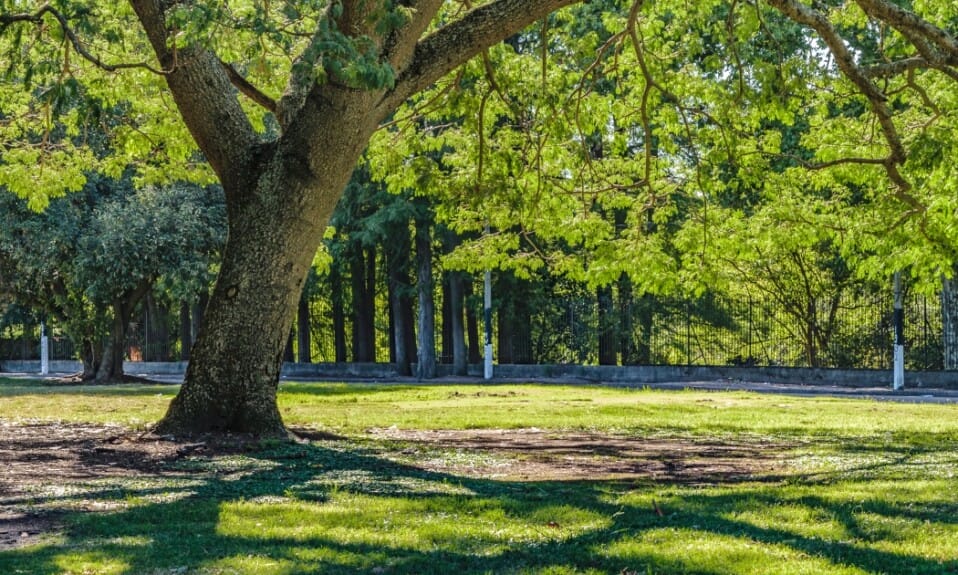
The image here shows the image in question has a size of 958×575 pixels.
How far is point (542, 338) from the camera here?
35.8 metres

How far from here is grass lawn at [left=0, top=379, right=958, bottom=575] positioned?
6.10 metres

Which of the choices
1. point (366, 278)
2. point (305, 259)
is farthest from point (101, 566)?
point (366, 278)

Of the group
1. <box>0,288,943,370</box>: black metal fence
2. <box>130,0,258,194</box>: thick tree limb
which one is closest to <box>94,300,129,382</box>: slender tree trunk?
<box>0,288,943,370</box>: black metal fence

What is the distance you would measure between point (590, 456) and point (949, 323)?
66.6 feet

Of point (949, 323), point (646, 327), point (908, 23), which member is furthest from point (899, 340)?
point (908, 23)

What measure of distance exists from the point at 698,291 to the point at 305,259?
7486 mm

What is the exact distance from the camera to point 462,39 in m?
12.1

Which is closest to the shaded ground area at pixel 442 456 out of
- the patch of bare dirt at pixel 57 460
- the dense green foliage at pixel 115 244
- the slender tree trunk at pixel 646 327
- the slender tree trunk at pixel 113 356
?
the patch of bare dirt at pixel 57 460

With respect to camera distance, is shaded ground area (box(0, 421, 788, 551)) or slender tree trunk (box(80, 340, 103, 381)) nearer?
shaded ground area (box(0, 421, 788, 551))

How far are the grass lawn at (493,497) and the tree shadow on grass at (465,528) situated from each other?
23 mm

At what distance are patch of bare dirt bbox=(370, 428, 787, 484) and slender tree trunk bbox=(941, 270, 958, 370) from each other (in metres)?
17.9

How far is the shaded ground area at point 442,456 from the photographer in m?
9.72

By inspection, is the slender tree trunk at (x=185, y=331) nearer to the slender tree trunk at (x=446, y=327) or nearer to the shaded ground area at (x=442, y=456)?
the slender tree trunk at (x=446, y=327)

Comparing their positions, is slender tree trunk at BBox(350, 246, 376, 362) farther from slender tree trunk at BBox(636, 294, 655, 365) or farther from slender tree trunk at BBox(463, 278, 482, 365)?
slender tree trunk at BBox(636, 294, 655, 365)
